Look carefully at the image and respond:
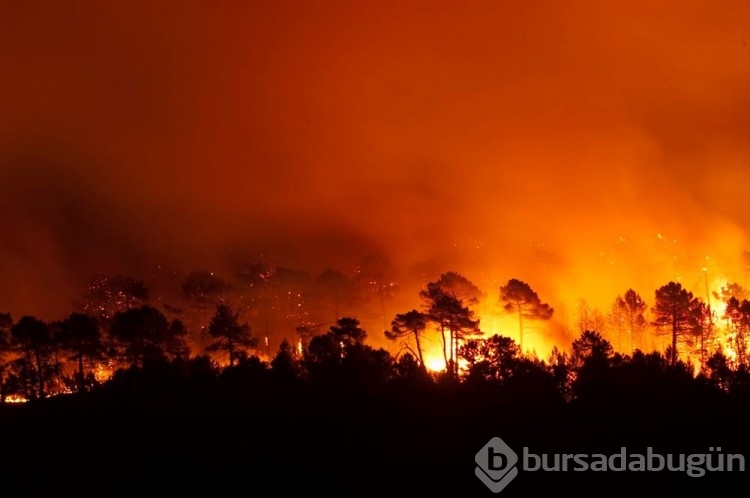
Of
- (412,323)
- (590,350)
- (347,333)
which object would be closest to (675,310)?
(590,350)

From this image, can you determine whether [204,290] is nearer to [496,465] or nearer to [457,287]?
[457,287]

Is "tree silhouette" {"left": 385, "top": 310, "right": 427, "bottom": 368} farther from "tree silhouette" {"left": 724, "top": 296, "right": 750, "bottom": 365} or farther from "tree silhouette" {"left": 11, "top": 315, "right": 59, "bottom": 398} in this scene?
"tree silhouette" {"left": 11, "top": 315, "right": 59, "bottom": 398}

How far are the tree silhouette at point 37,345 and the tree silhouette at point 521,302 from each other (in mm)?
27336

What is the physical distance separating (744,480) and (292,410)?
51.3ft

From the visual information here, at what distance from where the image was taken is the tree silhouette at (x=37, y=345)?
37.2 m

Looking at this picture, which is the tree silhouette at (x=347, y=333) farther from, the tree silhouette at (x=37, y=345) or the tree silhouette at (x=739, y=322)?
the tree silhouette at (x=739, y=322)

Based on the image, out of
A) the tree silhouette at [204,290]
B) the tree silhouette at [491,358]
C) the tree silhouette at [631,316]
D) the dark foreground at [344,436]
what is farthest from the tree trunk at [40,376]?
the tree silhouette at [631,316]

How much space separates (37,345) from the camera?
37.2 meters

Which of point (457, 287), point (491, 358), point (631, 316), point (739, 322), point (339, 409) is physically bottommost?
point (339, 409)

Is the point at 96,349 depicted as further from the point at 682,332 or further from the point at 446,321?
the point at 682,332

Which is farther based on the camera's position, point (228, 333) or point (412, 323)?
point (412, 323)

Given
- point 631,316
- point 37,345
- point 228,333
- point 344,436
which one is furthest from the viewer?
point 631,316

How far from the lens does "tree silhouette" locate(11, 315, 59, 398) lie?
122 ft

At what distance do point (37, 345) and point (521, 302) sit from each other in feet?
95.1
